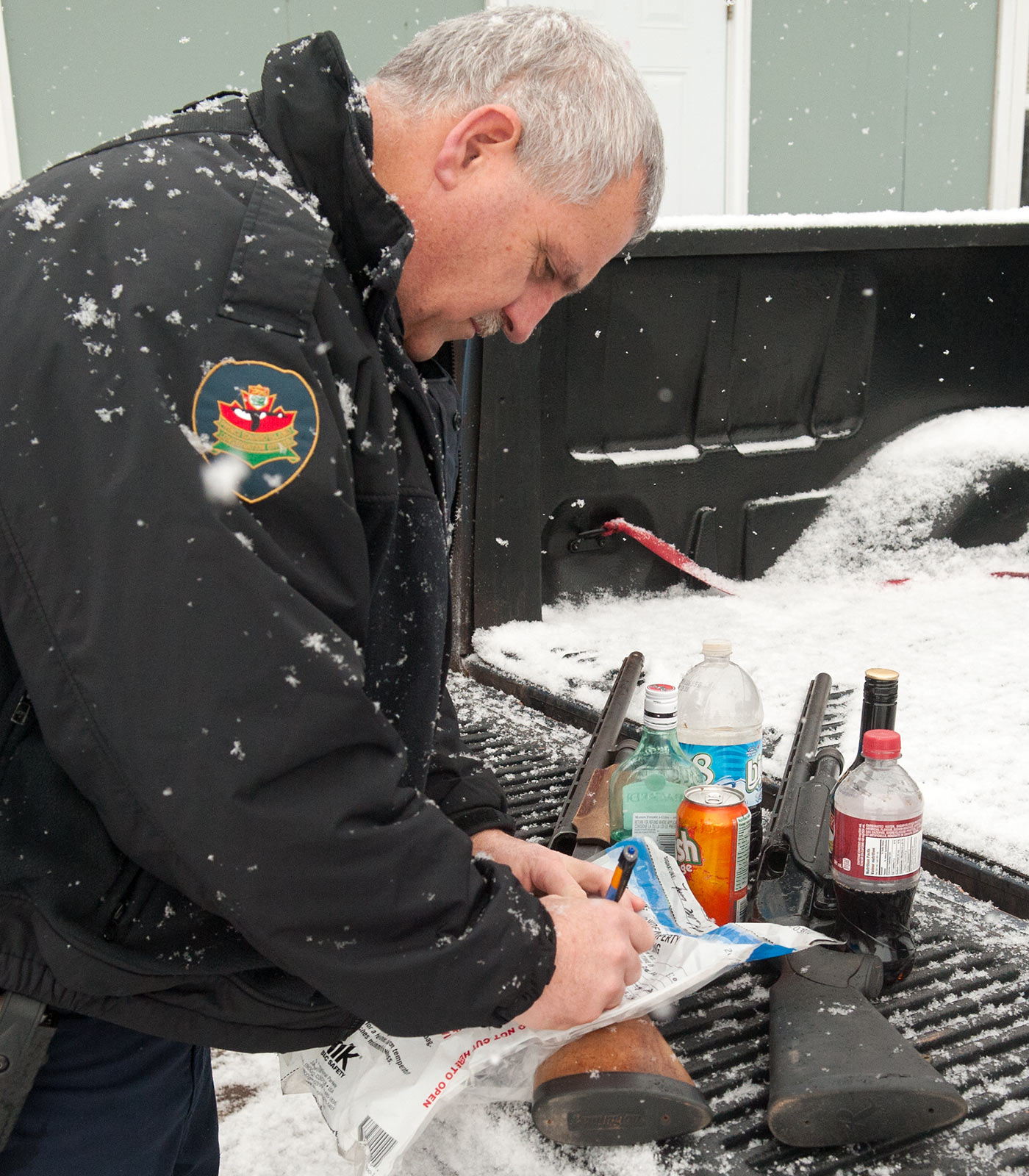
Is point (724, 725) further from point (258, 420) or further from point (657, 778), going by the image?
point (258, 420)

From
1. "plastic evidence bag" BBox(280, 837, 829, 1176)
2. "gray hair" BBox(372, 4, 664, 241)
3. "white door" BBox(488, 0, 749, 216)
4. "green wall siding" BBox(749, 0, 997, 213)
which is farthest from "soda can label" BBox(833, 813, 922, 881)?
"green wall siding" BBox(749, 0, 997, 213)


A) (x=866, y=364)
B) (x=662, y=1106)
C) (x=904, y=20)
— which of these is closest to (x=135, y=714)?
(x=662, y=1106)

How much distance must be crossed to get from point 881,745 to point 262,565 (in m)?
0.81

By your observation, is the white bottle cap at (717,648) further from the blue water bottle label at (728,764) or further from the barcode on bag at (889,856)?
the barcode on bag at (889,856)

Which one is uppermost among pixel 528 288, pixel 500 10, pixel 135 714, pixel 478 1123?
pixel 500 10

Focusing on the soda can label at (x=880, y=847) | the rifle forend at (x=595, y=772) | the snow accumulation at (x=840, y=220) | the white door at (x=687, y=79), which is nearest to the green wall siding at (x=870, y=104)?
the white door at (x=687, y=79)

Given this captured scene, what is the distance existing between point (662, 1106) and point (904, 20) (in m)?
6.15

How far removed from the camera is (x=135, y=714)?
83 centimetres

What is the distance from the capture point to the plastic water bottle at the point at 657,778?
1454 mm

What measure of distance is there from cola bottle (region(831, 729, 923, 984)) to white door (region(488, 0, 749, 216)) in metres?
4.21

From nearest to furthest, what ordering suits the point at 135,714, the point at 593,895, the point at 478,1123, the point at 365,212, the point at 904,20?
the point at 135,714 → the point at 365,212 → the point at 478,1123 → the point at 593,895 → the point at 904,20

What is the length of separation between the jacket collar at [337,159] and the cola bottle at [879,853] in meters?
0.79

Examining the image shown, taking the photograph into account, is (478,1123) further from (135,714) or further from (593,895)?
(135,714)

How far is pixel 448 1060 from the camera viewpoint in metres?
1.08
